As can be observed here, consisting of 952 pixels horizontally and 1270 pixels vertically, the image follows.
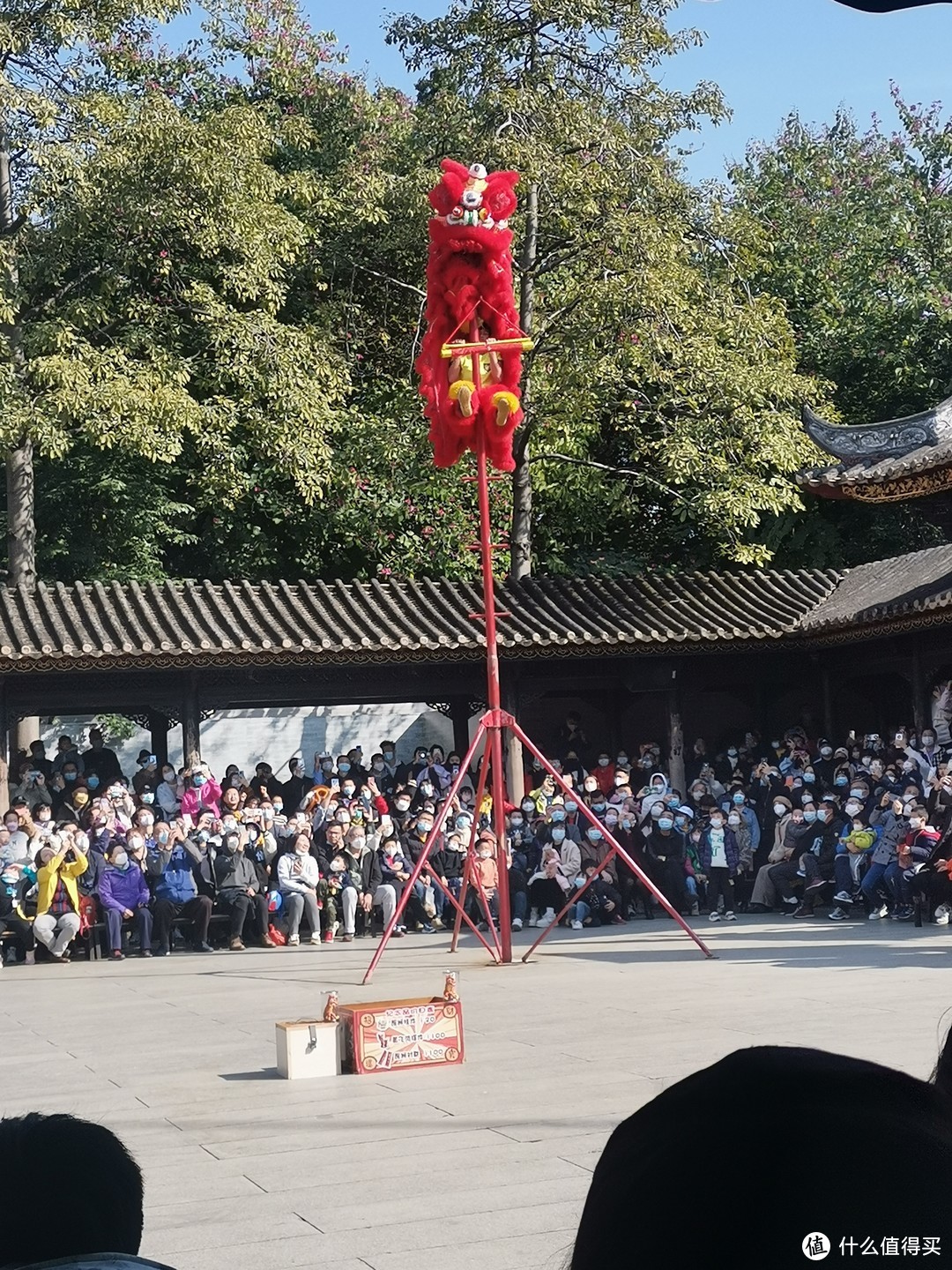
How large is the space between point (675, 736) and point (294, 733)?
9062mm

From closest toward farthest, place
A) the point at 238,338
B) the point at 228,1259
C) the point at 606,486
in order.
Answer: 1. the point at 228,1259
2. the point at 238,338
3. the point at 606,486

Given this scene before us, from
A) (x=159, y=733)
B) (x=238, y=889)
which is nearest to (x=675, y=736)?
(x=238, y=889)

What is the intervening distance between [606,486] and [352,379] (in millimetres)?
4247

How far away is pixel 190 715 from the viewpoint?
18203mm

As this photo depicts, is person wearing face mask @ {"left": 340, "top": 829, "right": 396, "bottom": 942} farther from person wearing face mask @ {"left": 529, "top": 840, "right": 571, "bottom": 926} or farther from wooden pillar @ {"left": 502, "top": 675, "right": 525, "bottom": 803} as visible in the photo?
wooden pillar @ {"left": 502, "top": 675, "right": 525, "bottom": 803}

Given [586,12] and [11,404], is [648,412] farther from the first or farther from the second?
[11,404]

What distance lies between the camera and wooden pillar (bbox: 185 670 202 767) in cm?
1811

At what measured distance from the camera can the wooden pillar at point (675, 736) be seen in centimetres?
2006

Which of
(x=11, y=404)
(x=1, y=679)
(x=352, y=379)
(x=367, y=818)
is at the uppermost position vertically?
(x=352, y=379)

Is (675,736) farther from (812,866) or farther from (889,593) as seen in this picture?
(812,866)

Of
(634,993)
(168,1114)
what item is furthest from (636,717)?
(168,1114)

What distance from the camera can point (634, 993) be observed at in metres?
10.6

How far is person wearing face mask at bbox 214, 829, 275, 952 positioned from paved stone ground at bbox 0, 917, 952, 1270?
4.83 ft

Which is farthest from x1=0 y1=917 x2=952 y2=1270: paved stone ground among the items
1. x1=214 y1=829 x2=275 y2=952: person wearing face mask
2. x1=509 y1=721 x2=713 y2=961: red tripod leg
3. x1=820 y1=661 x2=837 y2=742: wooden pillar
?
x1=820 y1=661 x2=837 y2=742: wooden pillar
